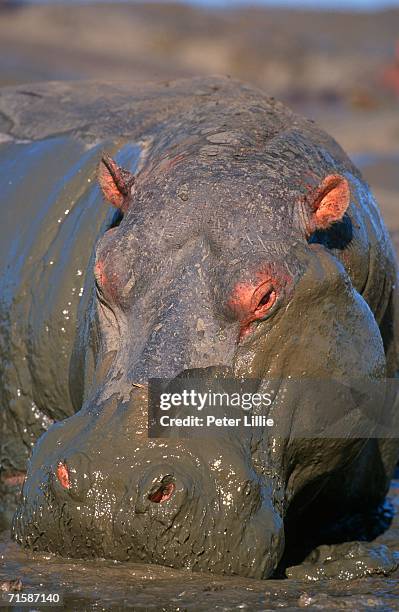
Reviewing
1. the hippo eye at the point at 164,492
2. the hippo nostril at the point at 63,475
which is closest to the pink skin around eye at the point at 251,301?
the hippo eye at the point at 164,492

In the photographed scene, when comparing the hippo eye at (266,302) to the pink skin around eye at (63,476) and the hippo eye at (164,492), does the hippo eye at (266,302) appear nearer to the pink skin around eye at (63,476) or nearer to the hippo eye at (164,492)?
the hippo eye at (164,492)

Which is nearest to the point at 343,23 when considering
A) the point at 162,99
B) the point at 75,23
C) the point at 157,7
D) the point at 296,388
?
the point at 157,7

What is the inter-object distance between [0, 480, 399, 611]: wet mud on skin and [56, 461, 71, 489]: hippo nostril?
336 millimetres

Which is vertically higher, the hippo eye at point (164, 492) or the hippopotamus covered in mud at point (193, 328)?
the hippopotamus covered in mud at point (193, 328)

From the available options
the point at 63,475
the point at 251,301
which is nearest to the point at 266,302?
the point at 251,301

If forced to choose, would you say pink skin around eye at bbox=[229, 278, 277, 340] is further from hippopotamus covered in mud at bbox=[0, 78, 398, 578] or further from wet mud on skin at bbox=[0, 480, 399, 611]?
wet mud on skin at bbox=[0, 480, 399, 611]

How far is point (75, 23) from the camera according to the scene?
3550cm

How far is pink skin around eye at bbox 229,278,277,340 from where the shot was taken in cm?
545

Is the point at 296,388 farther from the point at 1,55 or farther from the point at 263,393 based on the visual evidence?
the point at 1,55

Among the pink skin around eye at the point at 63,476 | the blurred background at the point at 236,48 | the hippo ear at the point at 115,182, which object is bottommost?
the pink skin around eye at the point at 63,476

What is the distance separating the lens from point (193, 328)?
17.8 ft

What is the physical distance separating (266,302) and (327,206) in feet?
1.93

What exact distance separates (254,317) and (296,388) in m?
0.36

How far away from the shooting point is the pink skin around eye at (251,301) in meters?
5.45
